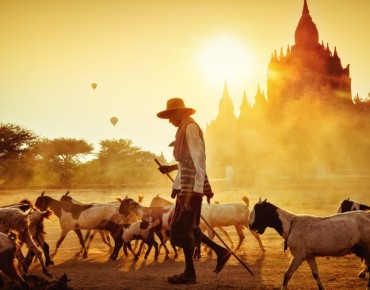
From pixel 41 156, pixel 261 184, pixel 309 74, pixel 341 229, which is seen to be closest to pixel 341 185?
pixel 261 184

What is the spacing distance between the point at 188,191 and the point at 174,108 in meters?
1.30

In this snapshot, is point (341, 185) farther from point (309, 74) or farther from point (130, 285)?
point (130, 285)

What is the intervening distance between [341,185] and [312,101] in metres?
12.5

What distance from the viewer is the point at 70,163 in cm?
5047

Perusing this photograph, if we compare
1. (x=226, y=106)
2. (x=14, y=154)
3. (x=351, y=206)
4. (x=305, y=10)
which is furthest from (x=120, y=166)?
(x=351, y=206)

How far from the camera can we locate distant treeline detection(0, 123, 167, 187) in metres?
Answer: 40.2

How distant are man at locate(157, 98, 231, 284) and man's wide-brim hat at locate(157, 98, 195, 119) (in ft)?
0.05

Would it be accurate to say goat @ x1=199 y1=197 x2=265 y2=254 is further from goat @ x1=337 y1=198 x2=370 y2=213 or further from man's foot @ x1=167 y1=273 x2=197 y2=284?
man's foot @ x1=167 y1=273 x2=197 y2=284

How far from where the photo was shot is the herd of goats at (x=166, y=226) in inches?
227

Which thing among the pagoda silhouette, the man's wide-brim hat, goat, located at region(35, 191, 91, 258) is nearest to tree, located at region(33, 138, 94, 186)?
the pagoda silhouette

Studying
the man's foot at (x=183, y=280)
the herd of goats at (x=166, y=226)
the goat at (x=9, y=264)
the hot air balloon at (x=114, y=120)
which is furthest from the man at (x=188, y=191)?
the hot air balloon at (x=114, y=120)

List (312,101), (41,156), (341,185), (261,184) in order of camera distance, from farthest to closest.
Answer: (41,156) → (312,101) → (261,184) → (341,185)

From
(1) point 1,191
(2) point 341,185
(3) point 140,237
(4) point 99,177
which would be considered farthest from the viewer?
(4) point 99,177

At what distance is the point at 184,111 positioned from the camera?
6117mm
